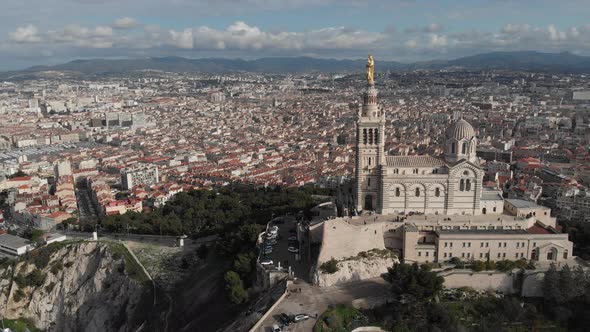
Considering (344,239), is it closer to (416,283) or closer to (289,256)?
(289,256)

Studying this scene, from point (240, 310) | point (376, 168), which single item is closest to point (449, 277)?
point (376, 168)

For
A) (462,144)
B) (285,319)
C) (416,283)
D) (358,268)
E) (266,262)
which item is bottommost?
(285,319)

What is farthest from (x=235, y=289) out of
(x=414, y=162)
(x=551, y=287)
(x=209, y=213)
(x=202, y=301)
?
(x=209, y=213)

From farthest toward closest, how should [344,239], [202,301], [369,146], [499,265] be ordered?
[202,301]
[369,146]
[344,239]
[499,265]

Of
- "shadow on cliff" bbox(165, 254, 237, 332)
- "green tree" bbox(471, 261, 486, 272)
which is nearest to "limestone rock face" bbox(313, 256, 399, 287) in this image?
"green tree" bbox(471, 261, 486, 272)

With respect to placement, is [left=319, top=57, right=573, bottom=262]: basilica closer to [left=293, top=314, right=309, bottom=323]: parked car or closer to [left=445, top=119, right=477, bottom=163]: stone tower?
[left=445, top=119, right=477, bottom=163]: stone tower

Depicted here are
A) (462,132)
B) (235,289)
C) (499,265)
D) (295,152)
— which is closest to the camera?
(499,265)

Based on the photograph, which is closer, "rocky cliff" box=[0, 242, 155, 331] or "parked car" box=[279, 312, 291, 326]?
"parked car" box=[279, 312, 291, 326]

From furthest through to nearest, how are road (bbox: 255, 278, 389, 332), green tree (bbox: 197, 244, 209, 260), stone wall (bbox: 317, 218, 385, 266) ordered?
green tree (bbox: 197, 244, 209, 260) < stone wall (bbox: 317, 218, 385, 266) < road (bbox: 255, 278, 389, 332)

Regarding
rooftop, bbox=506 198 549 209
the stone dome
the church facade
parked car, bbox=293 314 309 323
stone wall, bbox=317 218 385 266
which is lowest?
parked car, bbox=293 314 309 323
